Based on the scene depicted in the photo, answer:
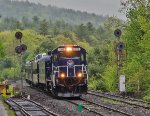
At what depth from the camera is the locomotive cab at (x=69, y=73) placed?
101 ft

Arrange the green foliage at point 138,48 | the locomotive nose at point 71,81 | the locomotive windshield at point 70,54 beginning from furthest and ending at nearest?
the green foliage at point 138,48 → the locomotive windshield at point 70,54 → the locomotive nose at point 71,81

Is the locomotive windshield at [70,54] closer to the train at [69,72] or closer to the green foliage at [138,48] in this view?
the train at [69,72]

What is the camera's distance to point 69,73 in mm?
31016

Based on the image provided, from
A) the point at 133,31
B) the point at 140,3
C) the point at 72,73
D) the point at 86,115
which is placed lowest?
the point at 86,115

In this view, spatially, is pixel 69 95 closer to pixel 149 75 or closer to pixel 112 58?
pixel 149 75

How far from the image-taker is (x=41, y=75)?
38.8 meters

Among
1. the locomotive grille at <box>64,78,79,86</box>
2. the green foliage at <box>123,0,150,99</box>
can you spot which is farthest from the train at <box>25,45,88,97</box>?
the green foliage at <box>123,0,150,99</box>

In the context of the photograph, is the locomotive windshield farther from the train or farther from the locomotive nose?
the locomotive nose

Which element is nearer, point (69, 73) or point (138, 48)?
point (69, 73)

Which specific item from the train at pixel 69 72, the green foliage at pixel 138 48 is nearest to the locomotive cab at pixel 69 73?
the train at pixel 69 72

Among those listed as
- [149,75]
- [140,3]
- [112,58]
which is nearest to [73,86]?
[149,75]

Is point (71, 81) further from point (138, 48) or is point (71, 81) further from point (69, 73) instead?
point (138, 48)

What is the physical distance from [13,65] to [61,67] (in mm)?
89932

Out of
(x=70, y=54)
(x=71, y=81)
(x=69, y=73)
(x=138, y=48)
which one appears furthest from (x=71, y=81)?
(x=138, y=48)
